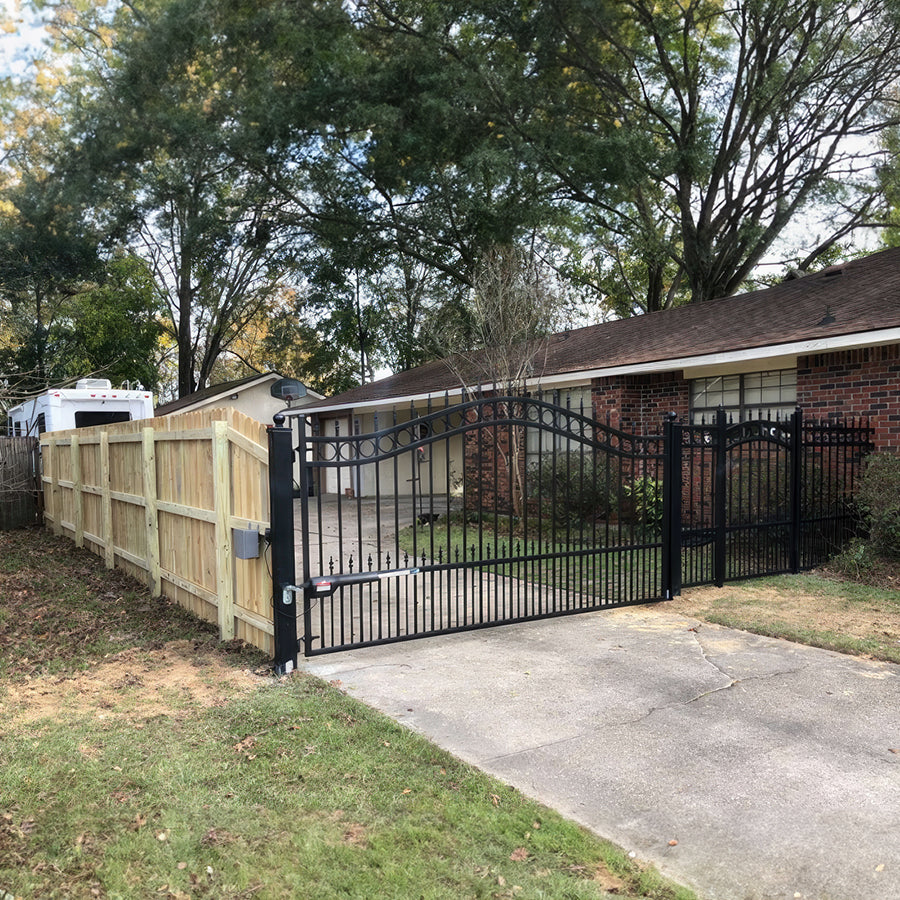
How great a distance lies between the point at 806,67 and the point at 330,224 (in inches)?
522

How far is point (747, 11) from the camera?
723 inches

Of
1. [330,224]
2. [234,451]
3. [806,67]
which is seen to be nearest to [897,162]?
[806,67]

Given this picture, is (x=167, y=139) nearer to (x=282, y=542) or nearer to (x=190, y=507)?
(x=190, y=507)

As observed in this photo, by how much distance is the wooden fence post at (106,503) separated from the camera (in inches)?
364

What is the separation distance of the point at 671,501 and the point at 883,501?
9.40ft

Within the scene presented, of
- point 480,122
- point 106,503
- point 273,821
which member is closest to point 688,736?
point 273,821

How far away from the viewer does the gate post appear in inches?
197

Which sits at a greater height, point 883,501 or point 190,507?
point 190,507

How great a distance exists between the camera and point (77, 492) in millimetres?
11078

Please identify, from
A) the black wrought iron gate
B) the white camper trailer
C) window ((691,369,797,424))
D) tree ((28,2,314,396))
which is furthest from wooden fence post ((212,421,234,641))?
tree ((28,2,314,396))

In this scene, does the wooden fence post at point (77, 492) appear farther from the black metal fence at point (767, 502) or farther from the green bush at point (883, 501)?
the green bush at point (883, 501)

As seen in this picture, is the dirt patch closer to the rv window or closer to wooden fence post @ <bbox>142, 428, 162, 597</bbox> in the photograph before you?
wooden fence post @ <bbox>142, 428, 162, 597</bbox>

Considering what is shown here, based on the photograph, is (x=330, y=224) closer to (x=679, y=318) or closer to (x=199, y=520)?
(x=679, y=318)

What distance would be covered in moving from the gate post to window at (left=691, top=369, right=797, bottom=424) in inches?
302
